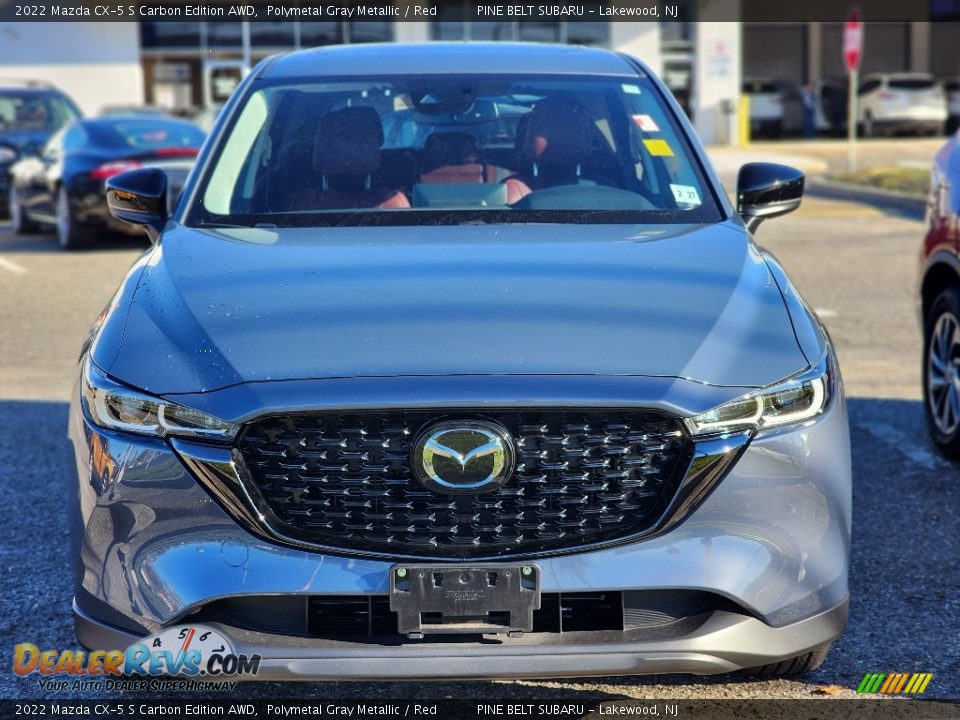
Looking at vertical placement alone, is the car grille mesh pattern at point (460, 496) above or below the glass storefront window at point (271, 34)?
below

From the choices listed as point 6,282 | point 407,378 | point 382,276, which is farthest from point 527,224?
point 6,282

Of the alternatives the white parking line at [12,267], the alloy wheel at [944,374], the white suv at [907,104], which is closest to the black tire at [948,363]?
the alloy wheel at [944,374]

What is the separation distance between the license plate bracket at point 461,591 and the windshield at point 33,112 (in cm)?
1626

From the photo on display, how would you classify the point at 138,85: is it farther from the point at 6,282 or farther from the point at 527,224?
the point at 527,224

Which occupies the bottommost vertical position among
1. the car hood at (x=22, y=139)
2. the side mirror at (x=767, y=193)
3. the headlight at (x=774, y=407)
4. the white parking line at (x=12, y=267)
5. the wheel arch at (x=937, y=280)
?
the white parking line at (x=12, y=267)

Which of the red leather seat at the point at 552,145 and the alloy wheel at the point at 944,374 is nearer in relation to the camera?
the red leather seat at the point at 552,145

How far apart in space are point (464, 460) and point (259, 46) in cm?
3635

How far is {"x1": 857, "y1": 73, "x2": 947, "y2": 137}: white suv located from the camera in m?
38.3

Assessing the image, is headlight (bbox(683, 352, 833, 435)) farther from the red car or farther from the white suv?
the white suv

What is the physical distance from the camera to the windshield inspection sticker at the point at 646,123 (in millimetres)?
4695

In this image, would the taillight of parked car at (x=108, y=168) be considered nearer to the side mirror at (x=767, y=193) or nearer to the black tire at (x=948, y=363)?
the black tire at (x=948, y=363)

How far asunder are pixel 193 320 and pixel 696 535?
1.23m

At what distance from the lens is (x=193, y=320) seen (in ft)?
10.9

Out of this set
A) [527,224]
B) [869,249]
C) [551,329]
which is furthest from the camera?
[869,249]
